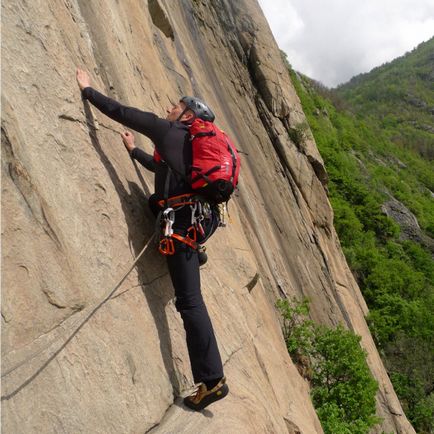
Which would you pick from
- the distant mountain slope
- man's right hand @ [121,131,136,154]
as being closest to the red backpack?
man's right hand @ [121,131,136,154]

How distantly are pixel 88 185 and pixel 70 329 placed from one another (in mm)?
1209

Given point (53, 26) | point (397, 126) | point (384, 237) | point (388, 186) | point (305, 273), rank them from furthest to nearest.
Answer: point (397, 126) → point (388, 186) → point (384, 237) → point (305, 273) → point (53, 26)

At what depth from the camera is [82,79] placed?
434cm

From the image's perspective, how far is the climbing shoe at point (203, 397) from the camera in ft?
13.3

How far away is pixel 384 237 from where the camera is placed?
46.1 metres

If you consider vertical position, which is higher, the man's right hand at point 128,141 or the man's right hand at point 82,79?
the man's right hand at point 82,79

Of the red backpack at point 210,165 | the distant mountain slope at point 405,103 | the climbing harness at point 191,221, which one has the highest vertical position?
the distant mountain slope at point 405,103

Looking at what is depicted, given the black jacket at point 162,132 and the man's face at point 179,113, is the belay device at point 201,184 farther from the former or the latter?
the man's face at point 179,113

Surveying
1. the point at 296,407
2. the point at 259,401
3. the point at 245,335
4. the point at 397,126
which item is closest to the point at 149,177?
the point at 245,335

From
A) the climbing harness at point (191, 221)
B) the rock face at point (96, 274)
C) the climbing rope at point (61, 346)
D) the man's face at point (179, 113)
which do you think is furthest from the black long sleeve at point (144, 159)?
the climbing rope at point (61, 346)

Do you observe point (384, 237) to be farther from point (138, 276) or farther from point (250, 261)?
point (138, 276)

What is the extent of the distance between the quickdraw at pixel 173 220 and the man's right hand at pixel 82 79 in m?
1.23

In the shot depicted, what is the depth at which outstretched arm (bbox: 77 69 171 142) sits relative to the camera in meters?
4.24

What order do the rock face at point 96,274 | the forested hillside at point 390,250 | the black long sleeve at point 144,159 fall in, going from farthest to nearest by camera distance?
the forested hillside at point 390,250 → the black long sleeve at point 144,159 → the rock face at point 96,274
